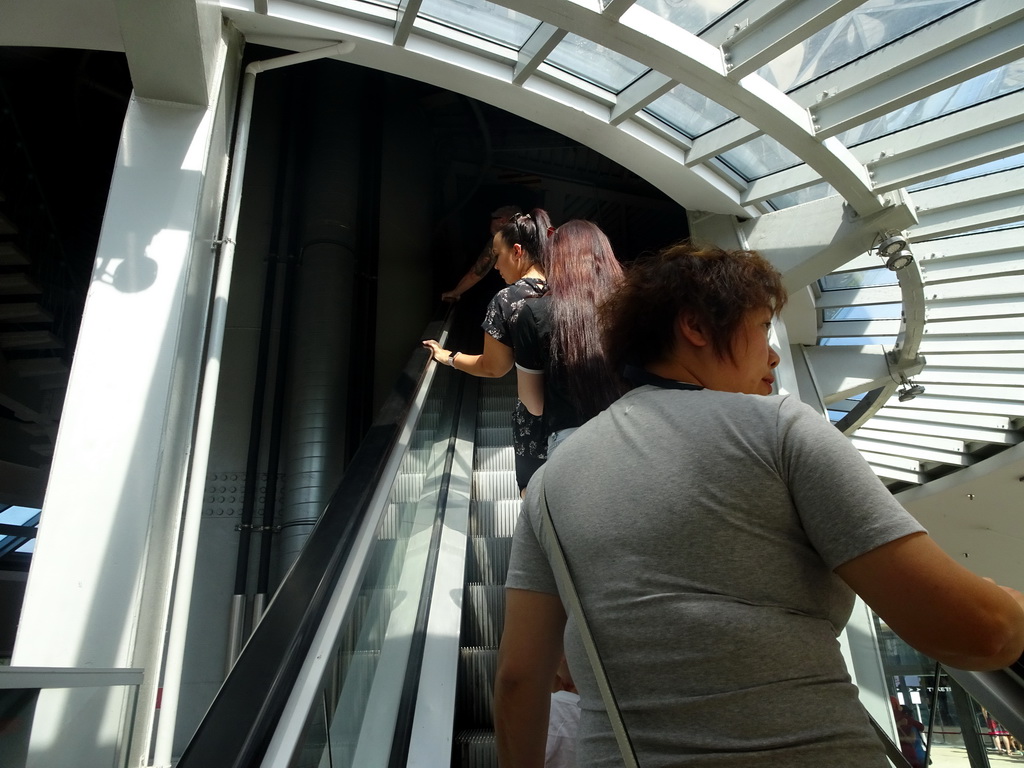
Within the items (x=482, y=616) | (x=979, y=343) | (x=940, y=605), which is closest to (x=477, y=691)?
(x=482, y=616)

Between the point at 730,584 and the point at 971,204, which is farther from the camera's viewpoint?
the point at 971,204

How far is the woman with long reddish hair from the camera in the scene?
2.21 m

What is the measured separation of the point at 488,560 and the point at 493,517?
0.47 m

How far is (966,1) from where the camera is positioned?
3520mm

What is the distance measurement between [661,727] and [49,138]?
8726 mm

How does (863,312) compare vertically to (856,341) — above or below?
above

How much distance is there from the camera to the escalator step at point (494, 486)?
4527mm

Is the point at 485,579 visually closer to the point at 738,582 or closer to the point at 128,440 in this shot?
the point at 128,440

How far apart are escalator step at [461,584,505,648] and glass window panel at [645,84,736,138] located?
2.98m

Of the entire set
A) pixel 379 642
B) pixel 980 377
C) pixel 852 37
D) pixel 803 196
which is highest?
pixel 852 37

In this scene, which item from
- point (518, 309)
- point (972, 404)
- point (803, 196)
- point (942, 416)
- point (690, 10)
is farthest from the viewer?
point (942, 416)

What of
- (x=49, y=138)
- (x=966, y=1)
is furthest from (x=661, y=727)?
(x=49, y=138)

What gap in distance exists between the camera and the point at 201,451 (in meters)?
3.22

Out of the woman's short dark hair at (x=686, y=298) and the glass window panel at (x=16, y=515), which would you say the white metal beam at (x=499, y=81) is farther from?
the glass window panel at (x=16, y=515)
